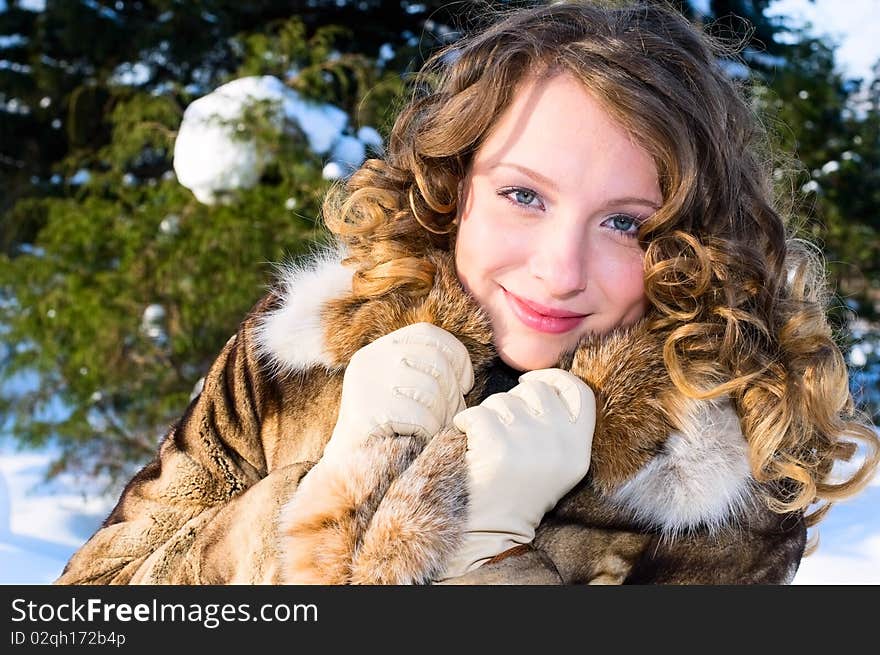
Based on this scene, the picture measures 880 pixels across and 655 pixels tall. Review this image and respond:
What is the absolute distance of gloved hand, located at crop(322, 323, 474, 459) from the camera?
1127 millimetres

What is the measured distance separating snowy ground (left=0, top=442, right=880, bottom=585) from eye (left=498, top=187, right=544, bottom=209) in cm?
172

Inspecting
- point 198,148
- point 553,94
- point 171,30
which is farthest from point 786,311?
point 171,30

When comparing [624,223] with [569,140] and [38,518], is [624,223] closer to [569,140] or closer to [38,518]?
[569,140]

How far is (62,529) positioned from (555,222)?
2633 millimetres

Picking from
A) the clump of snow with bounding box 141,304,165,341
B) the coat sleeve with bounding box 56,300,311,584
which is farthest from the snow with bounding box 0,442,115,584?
the coat sleeve with bounding box 56,300,311,584

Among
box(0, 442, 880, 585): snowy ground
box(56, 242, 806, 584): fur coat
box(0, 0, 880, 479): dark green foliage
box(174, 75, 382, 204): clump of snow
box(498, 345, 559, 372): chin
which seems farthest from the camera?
box(0, 0, 880, 479): dark green foliage

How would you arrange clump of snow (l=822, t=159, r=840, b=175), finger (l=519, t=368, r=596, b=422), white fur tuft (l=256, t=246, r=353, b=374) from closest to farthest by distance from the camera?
finger (l=519, t=368, r=596, b=422) → white fur tuft (l=256, t=246, r=353, b=374) → clump of snow (l=822, t=159, r=840, b=175)

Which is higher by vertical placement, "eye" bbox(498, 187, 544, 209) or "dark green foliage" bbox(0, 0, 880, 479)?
"eye" bbox(498, 187, 544, 209)

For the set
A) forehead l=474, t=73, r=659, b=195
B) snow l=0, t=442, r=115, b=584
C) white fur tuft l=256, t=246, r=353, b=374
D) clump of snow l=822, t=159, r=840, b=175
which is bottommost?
snow l=0, t=442, r=115, b=584

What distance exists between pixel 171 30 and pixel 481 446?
3.38 m

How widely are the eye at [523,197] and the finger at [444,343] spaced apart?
206 millimetres

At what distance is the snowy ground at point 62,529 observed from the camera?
2516mm

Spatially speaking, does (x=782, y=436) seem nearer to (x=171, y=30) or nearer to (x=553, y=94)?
(x=553, y=94)

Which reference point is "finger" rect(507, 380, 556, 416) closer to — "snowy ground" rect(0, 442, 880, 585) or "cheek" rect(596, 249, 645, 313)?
"cheek" rect(596, 249, 645, 313)
